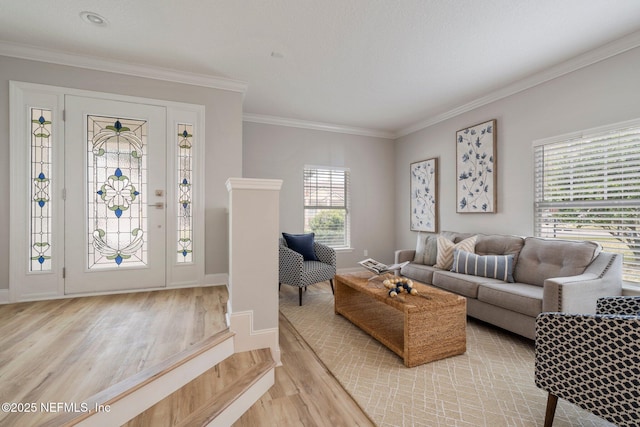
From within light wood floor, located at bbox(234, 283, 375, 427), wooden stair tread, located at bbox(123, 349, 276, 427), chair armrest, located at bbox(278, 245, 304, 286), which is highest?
chair armrest, located at bbox(278, 245, 304, 286)

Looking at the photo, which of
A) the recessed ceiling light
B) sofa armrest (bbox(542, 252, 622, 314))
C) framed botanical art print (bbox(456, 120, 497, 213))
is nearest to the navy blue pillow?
framed botanical art print (bbox(456, 120, 497, 213))

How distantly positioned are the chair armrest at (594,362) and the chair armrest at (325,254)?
250 centimetres

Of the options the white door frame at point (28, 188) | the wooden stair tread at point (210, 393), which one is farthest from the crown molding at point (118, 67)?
the wooden stair tread at point (210, 393)

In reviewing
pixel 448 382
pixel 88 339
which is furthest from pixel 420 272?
pixel 88 339

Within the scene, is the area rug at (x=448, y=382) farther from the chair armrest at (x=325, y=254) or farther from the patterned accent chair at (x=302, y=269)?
the chair armrest at (x=325, y=254)

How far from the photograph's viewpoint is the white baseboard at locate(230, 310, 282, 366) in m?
1.99

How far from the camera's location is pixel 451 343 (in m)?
2.26

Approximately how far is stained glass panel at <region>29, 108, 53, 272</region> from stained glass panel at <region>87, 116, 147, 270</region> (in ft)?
1.10

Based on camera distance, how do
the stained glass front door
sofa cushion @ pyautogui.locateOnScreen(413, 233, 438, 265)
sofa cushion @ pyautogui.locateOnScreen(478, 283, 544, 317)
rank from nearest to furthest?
sofa cushion @ pyautogui.locateOnScreen(478, 283, 544, 317) → the stained glass front door → sofa cushion @ pyautogui.locateOnScreen(413, 233, 438, 265)

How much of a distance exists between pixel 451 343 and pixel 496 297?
0.77 meters

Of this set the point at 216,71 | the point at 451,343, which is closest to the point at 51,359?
the point at 451,343

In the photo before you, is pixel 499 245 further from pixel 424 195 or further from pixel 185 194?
pixel 185 194

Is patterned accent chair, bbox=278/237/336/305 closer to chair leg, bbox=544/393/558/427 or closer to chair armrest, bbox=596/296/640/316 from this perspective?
chair leg, bbox=544/393/558/427

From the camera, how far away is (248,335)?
201cm
